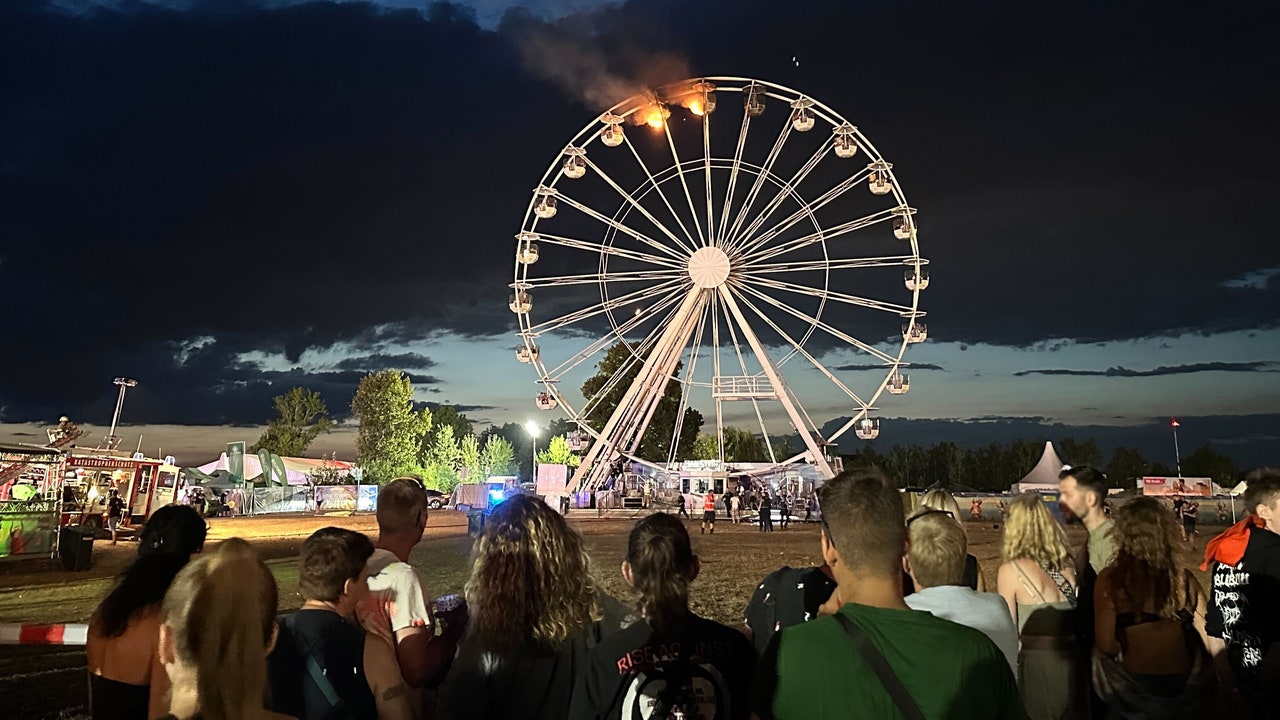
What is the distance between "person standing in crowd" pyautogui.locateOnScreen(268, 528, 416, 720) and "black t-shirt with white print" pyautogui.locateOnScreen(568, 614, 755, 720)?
867mm

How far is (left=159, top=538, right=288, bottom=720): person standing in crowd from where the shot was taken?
210 centimetres

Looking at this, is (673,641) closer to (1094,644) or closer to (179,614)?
(179,614)

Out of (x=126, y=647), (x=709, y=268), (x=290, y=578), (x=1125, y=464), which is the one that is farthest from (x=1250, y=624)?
(x=1125, y=464)

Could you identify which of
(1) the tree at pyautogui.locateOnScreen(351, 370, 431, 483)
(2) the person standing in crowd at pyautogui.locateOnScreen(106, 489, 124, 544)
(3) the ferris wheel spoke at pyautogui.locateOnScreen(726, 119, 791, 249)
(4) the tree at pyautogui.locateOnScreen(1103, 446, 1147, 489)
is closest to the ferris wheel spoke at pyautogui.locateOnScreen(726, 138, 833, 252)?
(3) the ferris wheel spoke at pyautogui.locateOnScreen(726, 119, 791, 249)

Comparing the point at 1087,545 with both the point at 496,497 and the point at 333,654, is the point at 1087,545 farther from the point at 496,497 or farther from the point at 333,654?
the point at 496,497

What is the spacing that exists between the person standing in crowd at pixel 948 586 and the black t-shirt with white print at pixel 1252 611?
1850 millimetres

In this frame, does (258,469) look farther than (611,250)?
Yes

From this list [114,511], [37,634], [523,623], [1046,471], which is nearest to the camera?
[523,623]

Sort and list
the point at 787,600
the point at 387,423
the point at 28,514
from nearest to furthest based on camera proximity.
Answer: the point at 787,600 → the point at 28,514 → the point at 387,423

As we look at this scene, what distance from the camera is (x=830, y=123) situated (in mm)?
30078

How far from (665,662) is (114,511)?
25.5 metres

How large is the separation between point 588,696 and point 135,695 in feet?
6.21

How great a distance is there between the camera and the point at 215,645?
6.89ft

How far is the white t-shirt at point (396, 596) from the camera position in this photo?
3.64 metres
